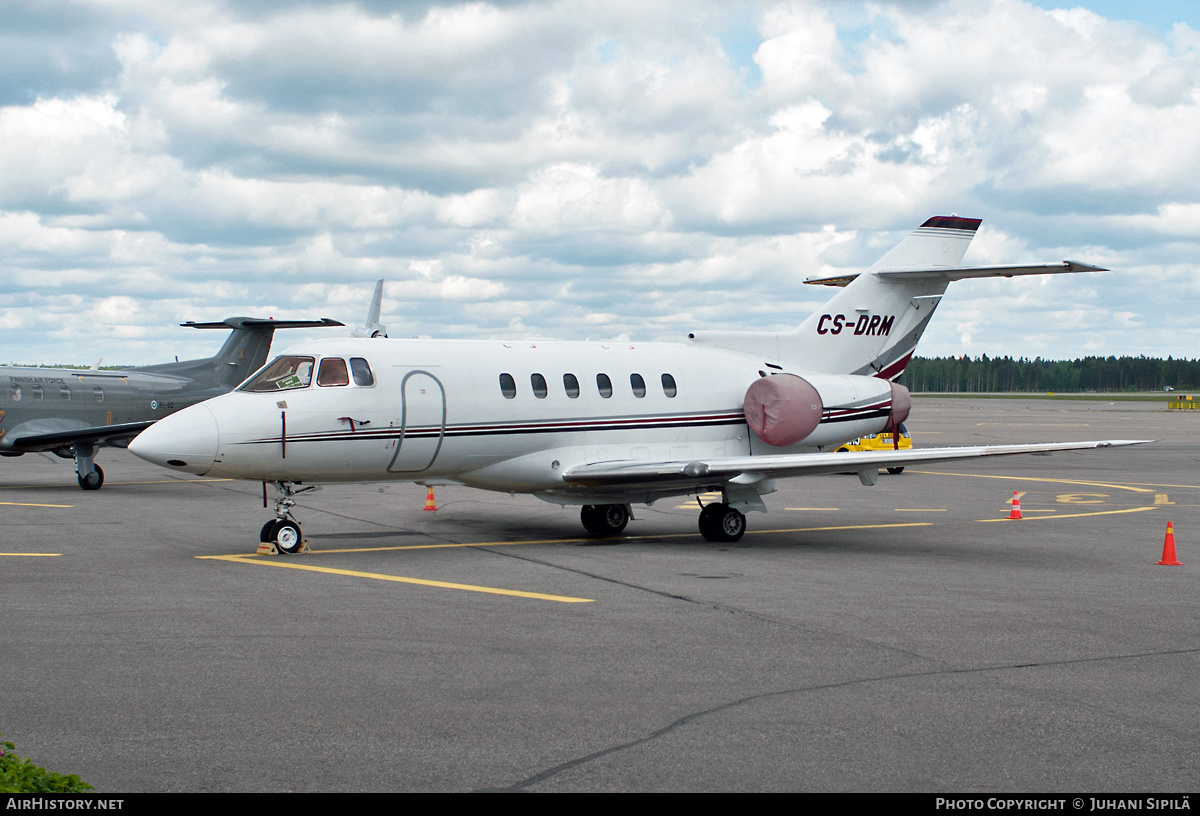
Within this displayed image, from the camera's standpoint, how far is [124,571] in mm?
13703

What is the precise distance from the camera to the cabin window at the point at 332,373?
15500mm

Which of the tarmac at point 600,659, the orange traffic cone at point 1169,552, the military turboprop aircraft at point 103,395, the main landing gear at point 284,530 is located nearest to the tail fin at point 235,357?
the military turboprop aircraft at point 103,395

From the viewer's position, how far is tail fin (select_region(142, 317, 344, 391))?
106 feet

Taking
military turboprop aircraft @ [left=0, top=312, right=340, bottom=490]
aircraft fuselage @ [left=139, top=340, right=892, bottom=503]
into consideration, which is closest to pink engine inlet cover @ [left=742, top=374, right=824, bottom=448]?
aircraft fuselage @ [left=139, top=340, right=892, bottom=503]

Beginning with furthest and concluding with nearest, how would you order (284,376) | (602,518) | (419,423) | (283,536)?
(602,518)
(419,423)
(284,376)
(283,536)

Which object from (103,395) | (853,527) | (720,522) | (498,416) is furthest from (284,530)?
(103,395)

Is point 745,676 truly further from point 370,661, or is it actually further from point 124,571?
point 124,571

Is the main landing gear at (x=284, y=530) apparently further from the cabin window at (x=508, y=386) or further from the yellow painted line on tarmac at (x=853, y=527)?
the yellow painted line on tarmac at (x=853, y=527)

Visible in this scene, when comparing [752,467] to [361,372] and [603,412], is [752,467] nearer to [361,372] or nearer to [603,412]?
[603,412]

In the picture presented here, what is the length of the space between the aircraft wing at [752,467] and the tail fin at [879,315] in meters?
4.36

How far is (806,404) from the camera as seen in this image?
61.9 ft

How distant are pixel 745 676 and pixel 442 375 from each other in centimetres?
905

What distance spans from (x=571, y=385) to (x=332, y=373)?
3939mm

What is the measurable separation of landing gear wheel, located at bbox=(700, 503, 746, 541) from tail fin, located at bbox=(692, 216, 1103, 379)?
163 inches
